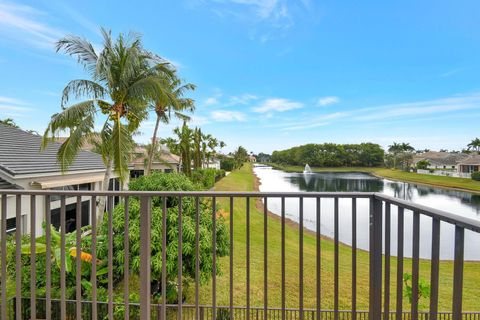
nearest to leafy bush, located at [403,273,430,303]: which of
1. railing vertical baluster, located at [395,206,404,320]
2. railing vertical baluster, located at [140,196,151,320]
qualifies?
railing vertical baluster, located at [395,206,404,320]

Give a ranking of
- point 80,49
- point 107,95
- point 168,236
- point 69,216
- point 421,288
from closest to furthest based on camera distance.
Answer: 1. point 421,288
2. point 168,236
3. point 69,216
4. point 80,49
5. point 107,95

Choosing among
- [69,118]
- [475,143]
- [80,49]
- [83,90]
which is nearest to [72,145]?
[69,118]

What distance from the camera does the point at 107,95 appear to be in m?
7.82

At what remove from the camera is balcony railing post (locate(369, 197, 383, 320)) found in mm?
1404

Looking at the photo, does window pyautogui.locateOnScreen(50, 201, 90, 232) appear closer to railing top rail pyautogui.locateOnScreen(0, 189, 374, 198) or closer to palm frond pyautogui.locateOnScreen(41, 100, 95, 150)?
palm frond pyautogui.locateOnScreen(41, 100, 95, 150)

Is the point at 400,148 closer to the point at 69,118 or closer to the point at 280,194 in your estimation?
the point at 69,118

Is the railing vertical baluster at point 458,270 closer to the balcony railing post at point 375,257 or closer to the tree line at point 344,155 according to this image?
the balcony railing post at point 375,257

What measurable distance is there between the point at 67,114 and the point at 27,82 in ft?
25.4

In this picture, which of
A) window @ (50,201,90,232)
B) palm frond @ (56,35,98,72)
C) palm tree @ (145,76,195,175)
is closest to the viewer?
window @ (50,201,90,232)

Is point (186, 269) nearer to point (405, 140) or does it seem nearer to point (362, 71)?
point (362, 71)

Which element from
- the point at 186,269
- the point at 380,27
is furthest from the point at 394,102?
the point at 186,269

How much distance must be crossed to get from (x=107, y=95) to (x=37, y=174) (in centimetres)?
278

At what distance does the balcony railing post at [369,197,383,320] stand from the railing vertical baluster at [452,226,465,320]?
449mm

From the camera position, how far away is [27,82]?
1234 cm
